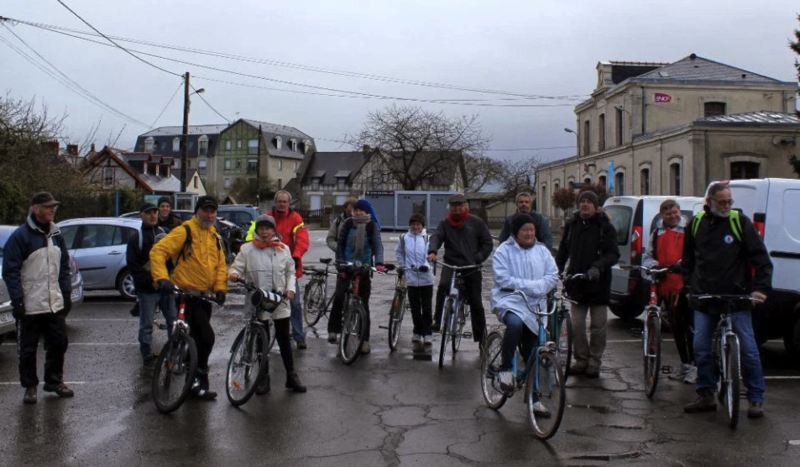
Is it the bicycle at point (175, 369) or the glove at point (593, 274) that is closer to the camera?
the bicycle at point (175, 369)

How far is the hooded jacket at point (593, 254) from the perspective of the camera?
839 centimetres

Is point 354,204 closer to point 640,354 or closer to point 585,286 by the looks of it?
point 585,286

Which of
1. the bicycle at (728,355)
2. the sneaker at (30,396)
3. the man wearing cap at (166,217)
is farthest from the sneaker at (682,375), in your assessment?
the man wearing cap at (166,217)

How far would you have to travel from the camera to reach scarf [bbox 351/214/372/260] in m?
9.90

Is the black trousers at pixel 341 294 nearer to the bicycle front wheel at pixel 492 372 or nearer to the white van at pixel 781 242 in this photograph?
the bicycle front wheel at pixel 492 372

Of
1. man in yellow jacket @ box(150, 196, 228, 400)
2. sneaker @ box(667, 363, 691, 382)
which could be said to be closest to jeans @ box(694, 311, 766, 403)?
sneaker @ box(667, 363, 691, 382)

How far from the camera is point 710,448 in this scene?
5.92m

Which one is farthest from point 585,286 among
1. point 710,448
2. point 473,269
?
point 710,448

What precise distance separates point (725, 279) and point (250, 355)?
13.6 feet

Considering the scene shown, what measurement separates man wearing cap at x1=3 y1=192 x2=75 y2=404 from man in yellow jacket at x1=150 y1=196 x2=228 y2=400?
1044 millimetres

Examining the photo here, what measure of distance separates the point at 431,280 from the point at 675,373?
9.81 ft

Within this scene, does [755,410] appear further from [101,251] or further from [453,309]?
[101,251]

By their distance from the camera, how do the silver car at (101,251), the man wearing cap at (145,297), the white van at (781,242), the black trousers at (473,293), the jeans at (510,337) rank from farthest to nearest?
the silver car at (101,251) < the black trousers at (473,293) < the man wearing cap at (145,297) < the white van at (781,242) < the jeans at (510,337)

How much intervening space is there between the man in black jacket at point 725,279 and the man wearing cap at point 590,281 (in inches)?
55.7
